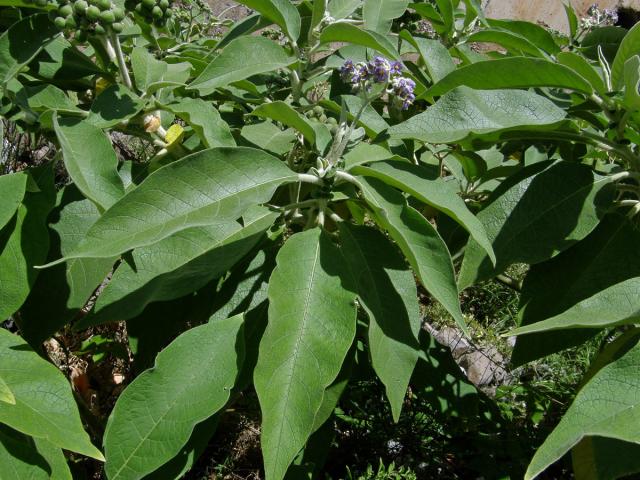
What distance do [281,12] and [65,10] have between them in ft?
1.64

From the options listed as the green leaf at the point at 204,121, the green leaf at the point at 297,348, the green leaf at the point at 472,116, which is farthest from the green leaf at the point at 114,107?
the green leaf at the point at 472,116

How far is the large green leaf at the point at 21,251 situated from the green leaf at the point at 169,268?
0.14m

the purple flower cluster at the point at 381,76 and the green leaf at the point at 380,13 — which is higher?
the green leaf at the point at 380,13

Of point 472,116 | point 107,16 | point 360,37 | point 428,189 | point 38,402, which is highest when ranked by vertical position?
point 107,16

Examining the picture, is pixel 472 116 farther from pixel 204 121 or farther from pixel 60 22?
pixel 60 22

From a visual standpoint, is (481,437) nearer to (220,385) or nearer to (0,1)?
(220,385)

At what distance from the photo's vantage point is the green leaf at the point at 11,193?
4.14 feet

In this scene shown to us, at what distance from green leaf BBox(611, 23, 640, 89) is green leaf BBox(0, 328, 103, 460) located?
1288 mm

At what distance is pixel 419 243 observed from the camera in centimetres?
128

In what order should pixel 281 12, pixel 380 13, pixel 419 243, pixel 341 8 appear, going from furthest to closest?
pixel 341 8 < pixel 380 13 < pixel 281 12 < pixel 419 243

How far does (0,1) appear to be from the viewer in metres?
1.47

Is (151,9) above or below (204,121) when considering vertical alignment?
above

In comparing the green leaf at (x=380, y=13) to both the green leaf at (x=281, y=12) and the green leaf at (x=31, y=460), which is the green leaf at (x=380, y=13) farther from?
the green leaf at (x=31, y=460)

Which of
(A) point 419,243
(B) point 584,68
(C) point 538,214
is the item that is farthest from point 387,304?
(B) point 584,68
